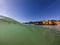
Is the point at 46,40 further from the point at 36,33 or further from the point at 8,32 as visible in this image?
the point at 8,32

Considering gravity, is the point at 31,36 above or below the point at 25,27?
below

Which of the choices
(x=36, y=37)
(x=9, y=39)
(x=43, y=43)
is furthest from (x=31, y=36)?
(x=9, y=39)

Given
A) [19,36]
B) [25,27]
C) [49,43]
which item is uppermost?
[25,27]

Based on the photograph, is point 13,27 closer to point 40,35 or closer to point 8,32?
point 8,32

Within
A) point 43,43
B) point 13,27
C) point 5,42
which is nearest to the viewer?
point 5,42

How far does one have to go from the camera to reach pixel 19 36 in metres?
2.58

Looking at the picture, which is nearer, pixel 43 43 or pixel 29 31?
pixel 43 43

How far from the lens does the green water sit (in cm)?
244

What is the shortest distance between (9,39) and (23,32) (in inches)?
15.4

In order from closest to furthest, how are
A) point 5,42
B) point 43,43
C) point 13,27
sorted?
point 5,42 → point 43,43 → point 13,27

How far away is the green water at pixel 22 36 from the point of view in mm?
2436

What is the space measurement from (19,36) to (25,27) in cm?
30

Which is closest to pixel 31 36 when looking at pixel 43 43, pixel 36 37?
pixel 36 37

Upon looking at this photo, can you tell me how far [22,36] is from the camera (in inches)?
102
